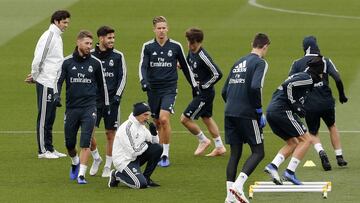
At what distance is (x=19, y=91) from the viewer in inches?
1176

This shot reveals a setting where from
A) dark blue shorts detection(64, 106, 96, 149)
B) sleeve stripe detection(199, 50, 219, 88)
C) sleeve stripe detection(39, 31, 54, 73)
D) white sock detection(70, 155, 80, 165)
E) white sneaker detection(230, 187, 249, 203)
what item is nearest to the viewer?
white sneaker detection(230, 187, 249, 203)

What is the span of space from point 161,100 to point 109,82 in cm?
108

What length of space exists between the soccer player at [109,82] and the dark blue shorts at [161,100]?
91cm

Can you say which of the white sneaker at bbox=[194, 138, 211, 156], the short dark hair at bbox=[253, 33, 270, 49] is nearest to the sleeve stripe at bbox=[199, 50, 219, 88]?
the white sneaker at bbox=[194, 138, 211, 156]

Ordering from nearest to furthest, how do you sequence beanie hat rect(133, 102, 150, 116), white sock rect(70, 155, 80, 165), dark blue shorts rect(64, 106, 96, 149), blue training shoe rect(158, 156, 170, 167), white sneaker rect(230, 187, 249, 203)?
white sneaker rect(230, 187, 249, 203)
beanie hat rect(133, 102, 150, 116)
dark blue shorts rect(64, 106, 96, 149)
white sock rect(70, 155, 80, 165)
blue training shoe rect(158, 156, 170, 167)

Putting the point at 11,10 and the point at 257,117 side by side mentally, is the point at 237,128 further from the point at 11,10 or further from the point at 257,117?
the point at 11,10

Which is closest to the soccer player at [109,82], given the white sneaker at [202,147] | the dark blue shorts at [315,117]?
the white sneaker at [202,147]

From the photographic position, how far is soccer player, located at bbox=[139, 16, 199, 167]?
21.2 metres

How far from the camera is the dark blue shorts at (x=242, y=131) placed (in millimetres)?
18031

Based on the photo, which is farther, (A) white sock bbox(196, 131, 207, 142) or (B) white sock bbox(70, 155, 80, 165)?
(A) white sock bbox(196, 131, 207, 142)

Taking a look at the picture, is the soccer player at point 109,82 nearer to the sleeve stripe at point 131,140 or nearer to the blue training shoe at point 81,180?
the blue training shoe at point 81,180

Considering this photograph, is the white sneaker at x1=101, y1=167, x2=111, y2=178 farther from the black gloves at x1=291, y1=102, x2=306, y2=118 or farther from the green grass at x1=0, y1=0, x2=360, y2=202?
the black gloves at x1=291, y1=102, x2=306, y2=118

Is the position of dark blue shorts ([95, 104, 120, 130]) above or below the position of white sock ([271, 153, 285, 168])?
above

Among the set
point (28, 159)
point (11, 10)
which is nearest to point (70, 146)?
point (28, 159)
